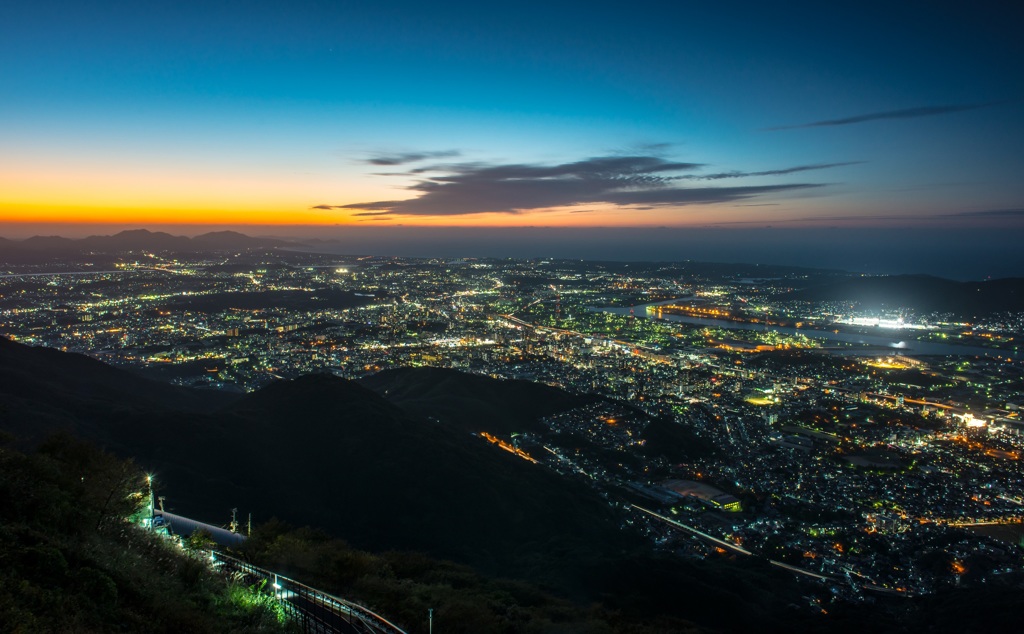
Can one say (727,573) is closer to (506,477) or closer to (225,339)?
(506,477)

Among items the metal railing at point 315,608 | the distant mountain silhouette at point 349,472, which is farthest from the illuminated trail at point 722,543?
the metal railing at point 315,608

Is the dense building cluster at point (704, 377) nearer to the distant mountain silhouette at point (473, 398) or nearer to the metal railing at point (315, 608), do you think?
the distant mountain silhouette at point (473, 398)

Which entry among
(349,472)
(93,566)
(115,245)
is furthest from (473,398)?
(115,245)

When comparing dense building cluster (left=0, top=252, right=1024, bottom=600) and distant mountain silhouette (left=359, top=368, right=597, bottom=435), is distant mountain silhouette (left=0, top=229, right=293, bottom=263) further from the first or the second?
distant mountain silhouette (left=359, top=368, right=597, bottom=435)

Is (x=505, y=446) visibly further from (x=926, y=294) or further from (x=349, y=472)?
(x=926, y=294)

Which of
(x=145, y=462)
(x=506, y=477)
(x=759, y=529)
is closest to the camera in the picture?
(x=145, y=462)

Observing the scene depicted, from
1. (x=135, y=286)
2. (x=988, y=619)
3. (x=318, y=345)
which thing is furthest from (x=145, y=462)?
(x=135, y=286)

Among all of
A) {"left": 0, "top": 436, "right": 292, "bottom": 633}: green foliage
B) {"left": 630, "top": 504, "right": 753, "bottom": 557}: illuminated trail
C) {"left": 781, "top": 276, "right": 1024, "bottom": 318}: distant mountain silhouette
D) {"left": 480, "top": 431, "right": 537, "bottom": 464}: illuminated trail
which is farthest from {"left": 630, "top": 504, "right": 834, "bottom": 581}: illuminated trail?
{"left": 781, "top": 276, "right": 1024, "bottom": 318}: distant mountain silhouette
